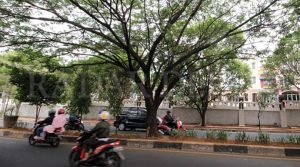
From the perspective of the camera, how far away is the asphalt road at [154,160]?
7566 millimetres

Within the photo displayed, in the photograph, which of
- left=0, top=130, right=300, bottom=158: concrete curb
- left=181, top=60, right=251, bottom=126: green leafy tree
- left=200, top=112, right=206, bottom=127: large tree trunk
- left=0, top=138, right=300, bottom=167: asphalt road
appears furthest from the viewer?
left=181, top=60, right=251, bottom=126: green leafy tree

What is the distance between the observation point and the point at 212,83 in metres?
27.0

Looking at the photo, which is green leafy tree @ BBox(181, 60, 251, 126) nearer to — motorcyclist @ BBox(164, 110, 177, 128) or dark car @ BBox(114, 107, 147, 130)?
dark car @ BBox(114, 107, 147, 130)

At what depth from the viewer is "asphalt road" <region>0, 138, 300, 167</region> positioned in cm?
757

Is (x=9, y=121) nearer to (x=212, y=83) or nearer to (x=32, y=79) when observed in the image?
(x=32, y=79)

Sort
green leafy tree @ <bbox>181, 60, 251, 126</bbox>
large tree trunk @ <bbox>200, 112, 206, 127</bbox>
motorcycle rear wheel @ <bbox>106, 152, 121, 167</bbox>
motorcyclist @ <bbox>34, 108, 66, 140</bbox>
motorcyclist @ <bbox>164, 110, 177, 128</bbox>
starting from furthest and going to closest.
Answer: green leafy tree @ <bbox>181, 60, 251, 126</bbox> → large tree trunk @ <bbox>200, 112, 206, 127</bbox> → motorcyclist @ <bbox>164, 110, 177, 128</bbox> → motorcyclist @ <bbox>34, 108, 66, 140</bbox> → motorcycle rear wheel @ <bbox>106, 152, 121, 167</bbox>

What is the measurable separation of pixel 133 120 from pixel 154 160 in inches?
446

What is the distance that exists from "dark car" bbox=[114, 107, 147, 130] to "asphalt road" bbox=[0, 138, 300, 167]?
9592 mm

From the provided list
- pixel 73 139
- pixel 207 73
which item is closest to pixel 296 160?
pixel 73 139

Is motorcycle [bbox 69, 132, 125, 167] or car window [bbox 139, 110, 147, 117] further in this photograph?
car window [bbox 139, 110, 147, 117]

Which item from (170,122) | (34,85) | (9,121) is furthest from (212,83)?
(9,121)

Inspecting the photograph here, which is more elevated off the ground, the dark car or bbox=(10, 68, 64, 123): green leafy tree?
bbox=(10, 68, 64, 123): green leafy tree

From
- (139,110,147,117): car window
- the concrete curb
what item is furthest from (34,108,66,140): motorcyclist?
(139,110,147,117): car window

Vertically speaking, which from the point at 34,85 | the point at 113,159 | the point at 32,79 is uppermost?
the point at 32,79
